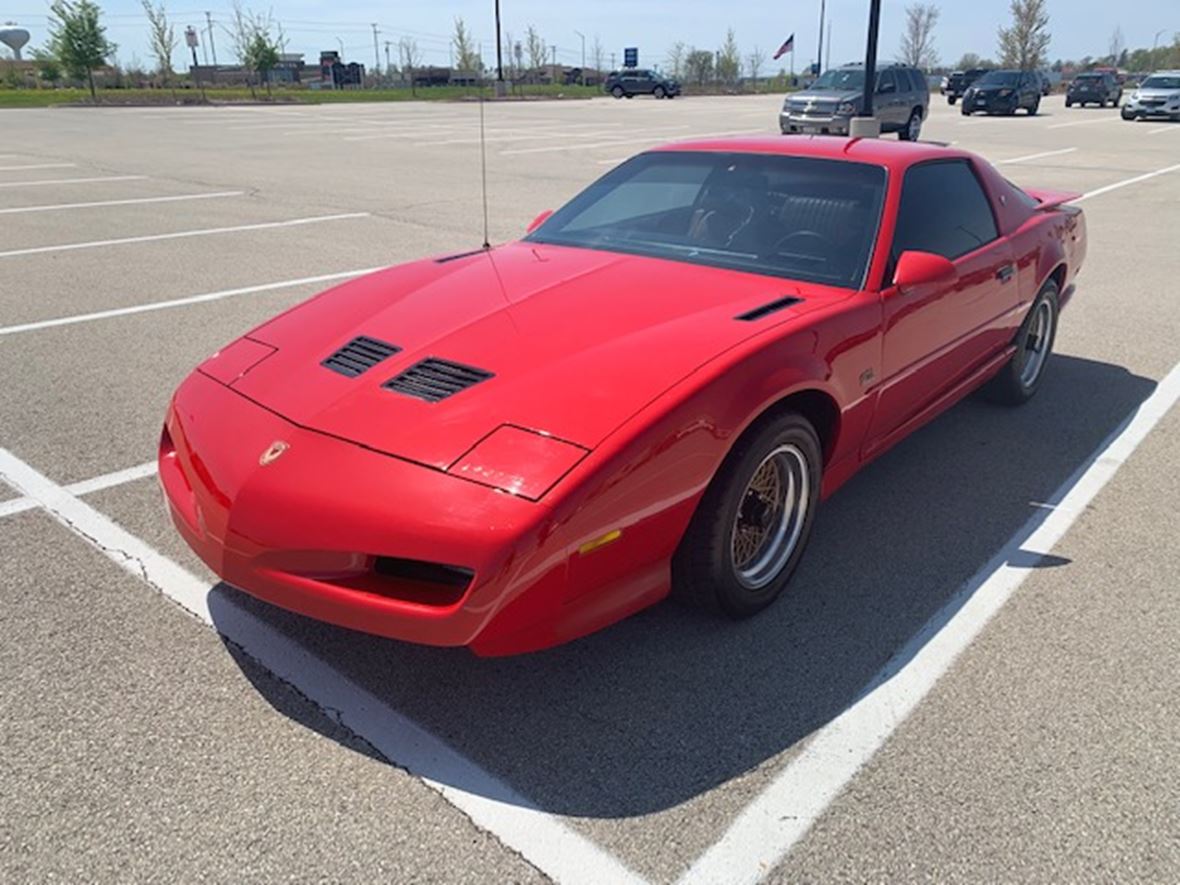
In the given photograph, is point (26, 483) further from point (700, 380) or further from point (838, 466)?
point (838, 466)

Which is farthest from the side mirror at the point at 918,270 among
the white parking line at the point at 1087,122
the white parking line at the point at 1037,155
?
the white parking line at the point at 1087,122

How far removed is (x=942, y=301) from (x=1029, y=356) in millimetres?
1624

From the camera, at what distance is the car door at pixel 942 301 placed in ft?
11.3

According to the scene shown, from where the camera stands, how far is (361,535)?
223cm

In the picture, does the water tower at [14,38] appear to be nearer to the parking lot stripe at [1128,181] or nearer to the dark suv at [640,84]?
the dark suv at [640,84]

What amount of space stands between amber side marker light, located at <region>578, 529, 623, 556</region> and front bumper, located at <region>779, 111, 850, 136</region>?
19431 millimetres

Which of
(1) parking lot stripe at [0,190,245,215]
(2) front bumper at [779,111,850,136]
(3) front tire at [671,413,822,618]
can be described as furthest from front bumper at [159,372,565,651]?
(2) front bumper at [779,111,850,136]

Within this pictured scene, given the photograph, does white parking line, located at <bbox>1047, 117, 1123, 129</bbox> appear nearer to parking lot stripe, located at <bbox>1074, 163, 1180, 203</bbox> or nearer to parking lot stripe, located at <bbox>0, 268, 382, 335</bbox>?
parking lot stripe, located at <bbox>1074, 163, 1180, 203</bbox>

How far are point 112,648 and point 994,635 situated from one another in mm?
2695

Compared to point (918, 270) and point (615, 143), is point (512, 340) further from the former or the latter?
point (615, 143)

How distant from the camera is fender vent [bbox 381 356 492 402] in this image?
262cm

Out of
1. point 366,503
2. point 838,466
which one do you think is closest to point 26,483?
point 366,503

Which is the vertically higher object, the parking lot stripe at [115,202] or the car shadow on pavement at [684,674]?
the parking lot stripe at [115,202]

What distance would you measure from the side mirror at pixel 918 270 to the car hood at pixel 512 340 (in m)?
0.33
